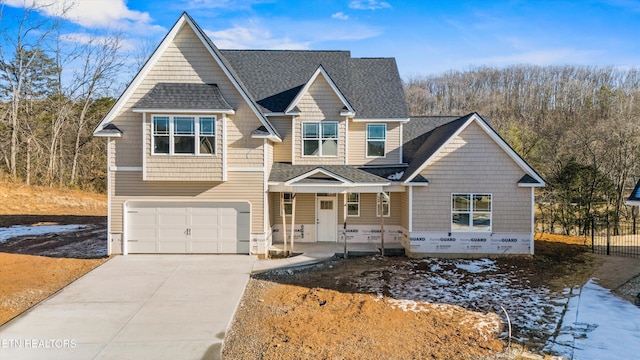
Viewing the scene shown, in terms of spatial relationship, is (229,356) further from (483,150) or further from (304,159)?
(483,150)

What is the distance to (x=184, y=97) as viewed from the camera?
1366cm

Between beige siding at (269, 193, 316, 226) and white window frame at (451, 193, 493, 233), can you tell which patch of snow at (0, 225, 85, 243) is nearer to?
beige siding at (269, 193, 316, 226)

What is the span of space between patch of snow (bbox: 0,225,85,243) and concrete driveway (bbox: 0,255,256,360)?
301 inches

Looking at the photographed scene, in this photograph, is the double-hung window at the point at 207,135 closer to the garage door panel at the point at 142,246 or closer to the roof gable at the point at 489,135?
the garage door panel at the point at 142,246

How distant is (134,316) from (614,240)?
20226 mm

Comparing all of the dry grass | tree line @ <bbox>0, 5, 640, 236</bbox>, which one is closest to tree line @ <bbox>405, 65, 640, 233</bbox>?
tree line @ <bbox>0, 5, 640, 236</bbox>

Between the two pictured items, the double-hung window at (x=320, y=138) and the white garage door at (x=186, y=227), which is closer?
the white garage door at (x=186, y=227)

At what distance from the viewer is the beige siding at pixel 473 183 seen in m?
14.6

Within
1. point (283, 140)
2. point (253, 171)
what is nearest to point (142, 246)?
point (253, 171)

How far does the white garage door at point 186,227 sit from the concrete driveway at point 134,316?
139cm

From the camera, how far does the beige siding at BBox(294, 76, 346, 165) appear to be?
1611 cm

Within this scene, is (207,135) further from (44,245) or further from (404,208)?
(44,245)

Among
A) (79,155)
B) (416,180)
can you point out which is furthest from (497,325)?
A: (79,155)

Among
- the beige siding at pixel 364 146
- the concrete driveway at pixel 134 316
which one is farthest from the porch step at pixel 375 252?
the concrete driveway at pixel 134 316
